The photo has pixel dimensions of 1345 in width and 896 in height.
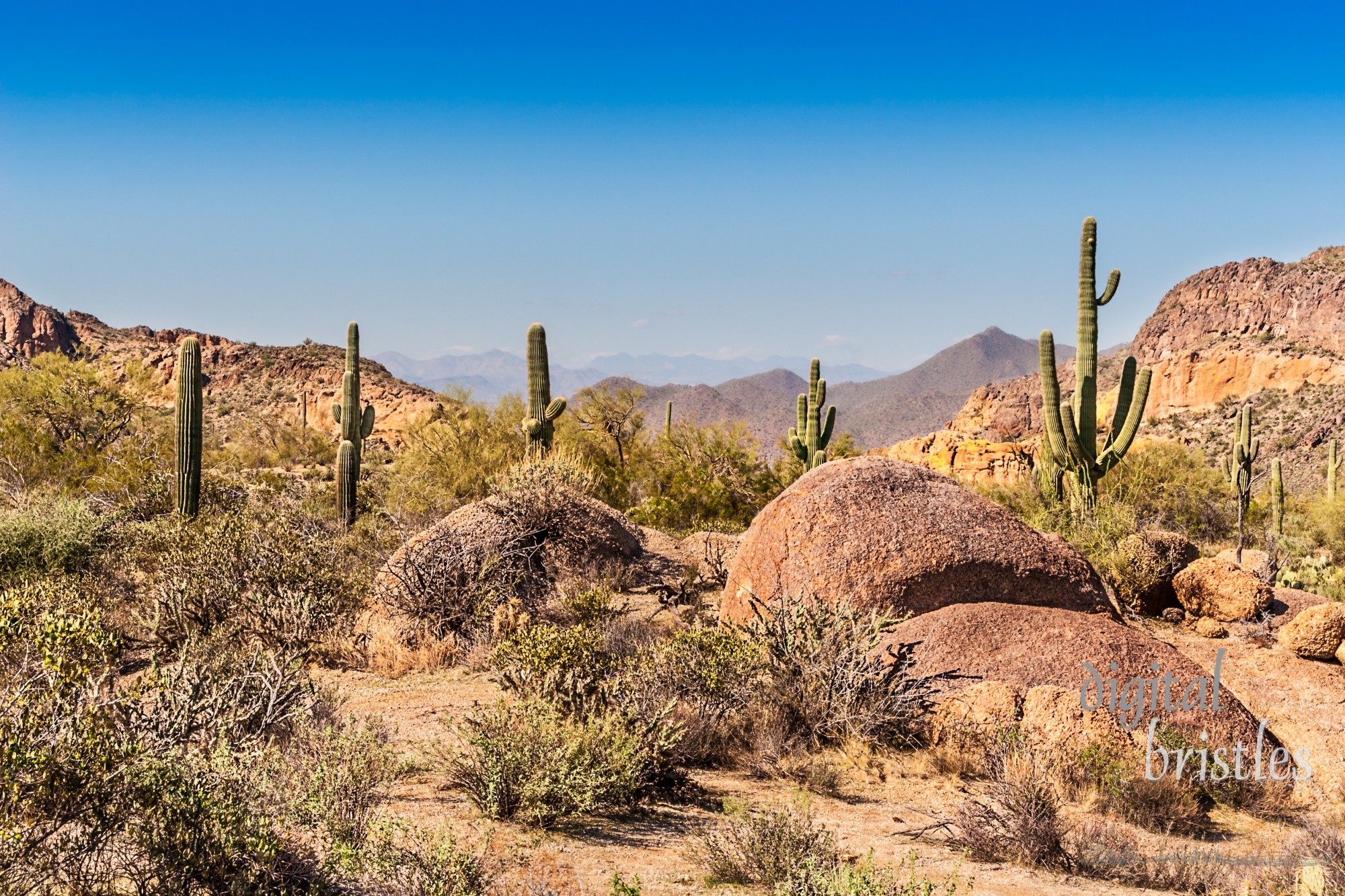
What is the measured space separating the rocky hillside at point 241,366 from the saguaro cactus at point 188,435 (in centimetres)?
3613

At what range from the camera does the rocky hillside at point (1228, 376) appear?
4912 centimetres

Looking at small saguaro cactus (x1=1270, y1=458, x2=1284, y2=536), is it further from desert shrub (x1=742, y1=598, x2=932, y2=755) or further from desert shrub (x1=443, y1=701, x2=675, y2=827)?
desert shrub (x1=443, y1=701, x2=675, y2=827)

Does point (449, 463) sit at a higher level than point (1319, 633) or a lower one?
higher

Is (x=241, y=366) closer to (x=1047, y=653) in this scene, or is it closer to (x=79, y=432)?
(x=79, y=432)

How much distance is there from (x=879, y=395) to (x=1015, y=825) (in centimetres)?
14360

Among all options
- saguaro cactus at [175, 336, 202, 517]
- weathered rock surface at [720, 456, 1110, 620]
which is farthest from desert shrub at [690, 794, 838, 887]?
saguaro cactus at [175, 336, 202, 517]

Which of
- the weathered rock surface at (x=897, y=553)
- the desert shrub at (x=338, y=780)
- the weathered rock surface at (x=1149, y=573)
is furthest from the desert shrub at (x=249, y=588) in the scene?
the weathered rock surface at (x=1149, y=573)

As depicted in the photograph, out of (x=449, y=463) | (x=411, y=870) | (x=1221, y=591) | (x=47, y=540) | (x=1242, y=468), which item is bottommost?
(x=411, y=870)

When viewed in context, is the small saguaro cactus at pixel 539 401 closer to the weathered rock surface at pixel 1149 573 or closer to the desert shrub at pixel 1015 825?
the weathered rock surface at pixel 1149 573

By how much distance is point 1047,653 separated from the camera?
714 cm

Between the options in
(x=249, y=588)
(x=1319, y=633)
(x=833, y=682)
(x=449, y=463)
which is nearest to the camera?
(x=833, y=682)

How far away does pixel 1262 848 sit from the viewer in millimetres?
5355

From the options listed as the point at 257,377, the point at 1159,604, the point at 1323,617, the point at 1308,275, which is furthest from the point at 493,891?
the point at 1308,275

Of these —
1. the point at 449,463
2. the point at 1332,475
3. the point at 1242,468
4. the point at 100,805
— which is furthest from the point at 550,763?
the point at 1332,475
